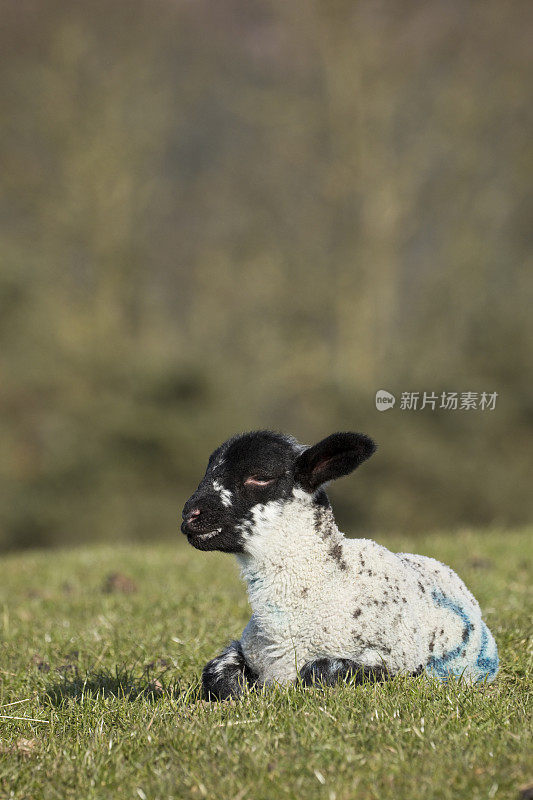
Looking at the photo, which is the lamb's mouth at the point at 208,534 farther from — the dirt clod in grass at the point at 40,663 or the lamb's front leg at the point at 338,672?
the dirt clod in grass at the point at 40,663

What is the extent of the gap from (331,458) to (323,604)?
714 millimetres

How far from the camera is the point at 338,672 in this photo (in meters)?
4.31

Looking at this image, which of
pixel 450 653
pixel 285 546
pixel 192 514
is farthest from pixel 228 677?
pixel 450 653

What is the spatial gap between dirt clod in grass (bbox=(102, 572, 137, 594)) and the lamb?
481cm

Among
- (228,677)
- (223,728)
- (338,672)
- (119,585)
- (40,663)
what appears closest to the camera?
(223,728)

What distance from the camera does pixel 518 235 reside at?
25547mm

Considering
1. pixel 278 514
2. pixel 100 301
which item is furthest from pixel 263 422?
pixel 278 514

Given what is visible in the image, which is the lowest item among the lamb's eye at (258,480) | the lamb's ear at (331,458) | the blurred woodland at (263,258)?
the lamb's eye at (258,480)

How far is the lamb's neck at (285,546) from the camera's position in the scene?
4453 millimetres

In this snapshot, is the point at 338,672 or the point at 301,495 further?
the point at 301,495

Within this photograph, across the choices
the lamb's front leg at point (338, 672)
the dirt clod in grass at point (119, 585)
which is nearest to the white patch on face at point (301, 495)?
the lamb's front leg at point (338, 672)

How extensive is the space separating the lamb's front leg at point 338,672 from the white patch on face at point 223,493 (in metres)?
0.88

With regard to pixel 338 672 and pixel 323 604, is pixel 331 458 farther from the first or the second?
pixel 338 672

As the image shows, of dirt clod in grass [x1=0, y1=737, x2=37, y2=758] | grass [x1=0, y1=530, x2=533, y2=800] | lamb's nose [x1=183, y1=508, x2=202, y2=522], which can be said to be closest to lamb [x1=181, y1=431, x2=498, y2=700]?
lamb's nose [x1=183, y1=508, x2=202, y2=522]
